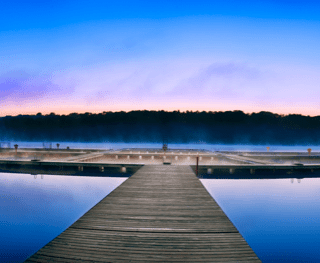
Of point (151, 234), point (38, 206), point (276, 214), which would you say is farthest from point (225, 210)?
point (38, 206)

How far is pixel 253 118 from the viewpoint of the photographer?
3061 inches

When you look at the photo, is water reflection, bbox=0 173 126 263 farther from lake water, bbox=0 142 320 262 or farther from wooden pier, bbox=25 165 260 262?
wooden pier, bbox=25 165 260 262

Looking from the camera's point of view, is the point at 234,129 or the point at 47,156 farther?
the point at 234,129

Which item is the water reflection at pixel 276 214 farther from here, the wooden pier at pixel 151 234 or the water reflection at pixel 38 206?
the water reflection at pixel 38 206

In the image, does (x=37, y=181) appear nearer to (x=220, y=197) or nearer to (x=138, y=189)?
(x=138, y=189)

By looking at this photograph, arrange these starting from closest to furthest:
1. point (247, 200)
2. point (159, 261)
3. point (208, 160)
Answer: point (159, 261), point (247, 200), point (208, 160)

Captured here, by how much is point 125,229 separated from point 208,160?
14656 millimetres

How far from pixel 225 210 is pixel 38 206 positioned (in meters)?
7.96

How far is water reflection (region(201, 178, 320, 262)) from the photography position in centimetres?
573

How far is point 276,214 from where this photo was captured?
8164mm

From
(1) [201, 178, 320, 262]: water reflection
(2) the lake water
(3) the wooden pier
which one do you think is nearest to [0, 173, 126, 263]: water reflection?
(2) the lake water

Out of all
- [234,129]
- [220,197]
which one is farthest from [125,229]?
[234,129]

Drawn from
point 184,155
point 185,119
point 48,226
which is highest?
point 185,119

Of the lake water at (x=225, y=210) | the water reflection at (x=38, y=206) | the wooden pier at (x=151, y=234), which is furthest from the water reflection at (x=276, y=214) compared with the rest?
the water reflection at (x=38, y=206)
